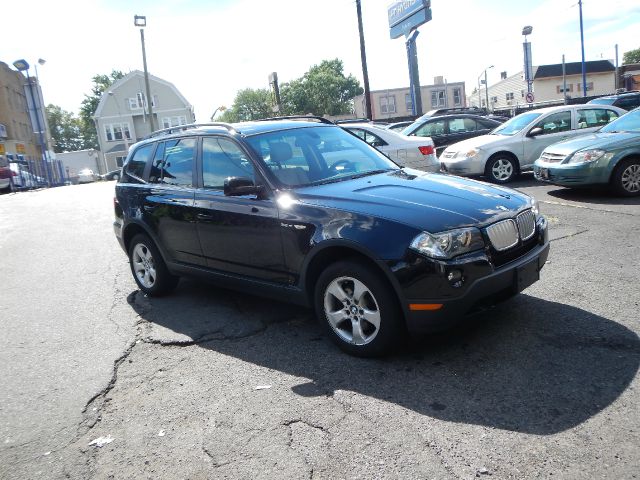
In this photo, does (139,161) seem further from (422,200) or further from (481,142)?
(481,142)

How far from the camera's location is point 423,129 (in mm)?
15031

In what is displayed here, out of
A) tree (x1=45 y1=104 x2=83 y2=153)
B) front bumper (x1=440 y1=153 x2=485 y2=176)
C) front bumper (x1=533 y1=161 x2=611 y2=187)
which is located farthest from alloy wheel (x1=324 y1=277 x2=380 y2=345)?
tree (x1=45 y1=104 x2=83 y2=153)

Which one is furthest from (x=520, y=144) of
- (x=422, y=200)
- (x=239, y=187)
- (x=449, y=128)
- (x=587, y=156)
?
(x=239, y=187)

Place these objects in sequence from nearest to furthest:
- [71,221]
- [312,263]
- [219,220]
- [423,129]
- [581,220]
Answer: [312,263]
[219,220]
[581,220]
[71,221]
[423,129]

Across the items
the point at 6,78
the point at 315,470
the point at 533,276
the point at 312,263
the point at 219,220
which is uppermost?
the point at 6,78

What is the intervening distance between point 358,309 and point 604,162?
6862 millimetres

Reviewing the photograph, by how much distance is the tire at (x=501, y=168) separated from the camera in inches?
463

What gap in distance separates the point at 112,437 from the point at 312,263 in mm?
1762

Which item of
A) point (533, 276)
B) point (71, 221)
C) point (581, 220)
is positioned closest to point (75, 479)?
point (533, 276)

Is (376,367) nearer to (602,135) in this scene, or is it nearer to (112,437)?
(112,437)

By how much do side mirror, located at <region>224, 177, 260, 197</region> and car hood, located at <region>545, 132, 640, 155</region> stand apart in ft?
22.8

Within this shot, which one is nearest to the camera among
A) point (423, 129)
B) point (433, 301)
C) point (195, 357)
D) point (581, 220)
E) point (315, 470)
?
point (315, 470)

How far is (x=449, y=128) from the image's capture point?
15.0 m

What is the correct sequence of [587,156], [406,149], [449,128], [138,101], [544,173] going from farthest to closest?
[138,101] < [449,128] < [406,149] < [544,173] < [587,156]
